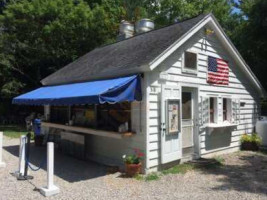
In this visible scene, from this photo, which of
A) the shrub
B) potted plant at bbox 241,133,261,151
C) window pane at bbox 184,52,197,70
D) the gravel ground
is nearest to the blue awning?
the shrub

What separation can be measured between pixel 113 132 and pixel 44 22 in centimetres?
1817

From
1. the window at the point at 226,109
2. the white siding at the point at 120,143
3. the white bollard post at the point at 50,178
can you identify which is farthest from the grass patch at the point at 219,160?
the white bollard post at the point at 50,178

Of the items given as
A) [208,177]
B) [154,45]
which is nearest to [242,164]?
[208,177]

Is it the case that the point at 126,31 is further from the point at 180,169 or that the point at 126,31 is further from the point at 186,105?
the point at 180,169

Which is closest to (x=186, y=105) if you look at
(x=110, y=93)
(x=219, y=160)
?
(x=219, y=160)

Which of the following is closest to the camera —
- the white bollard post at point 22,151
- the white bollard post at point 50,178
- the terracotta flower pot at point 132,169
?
the white bollard post at point 50,178

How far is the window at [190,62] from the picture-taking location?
10.7 m

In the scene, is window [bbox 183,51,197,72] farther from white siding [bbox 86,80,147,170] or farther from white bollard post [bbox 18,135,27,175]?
white bollard post [bbox 18,135,27,175]

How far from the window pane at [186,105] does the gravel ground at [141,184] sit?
2007 millimetres

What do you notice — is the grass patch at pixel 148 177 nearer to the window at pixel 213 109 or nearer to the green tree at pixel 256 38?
the window at pixel 213 109

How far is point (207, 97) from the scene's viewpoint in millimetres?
11609

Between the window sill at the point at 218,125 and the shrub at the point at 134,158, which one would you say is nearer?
the shrub at the point at 134,158

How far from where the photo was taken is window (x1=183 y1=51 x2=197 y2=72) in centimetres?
1068

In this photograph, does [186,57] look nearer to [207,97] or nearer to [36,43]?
[207,97]
